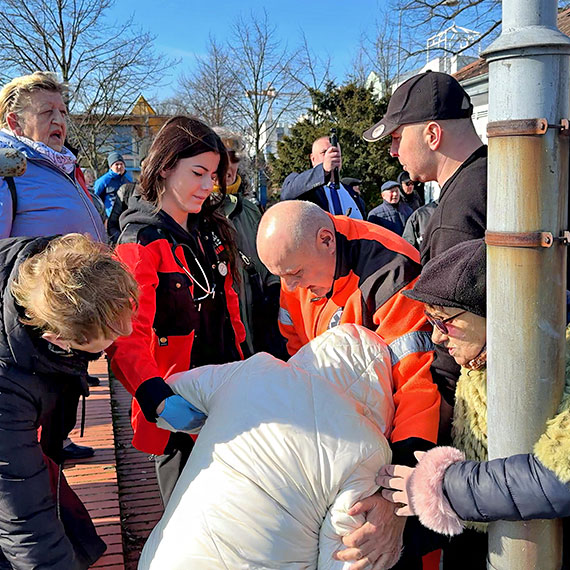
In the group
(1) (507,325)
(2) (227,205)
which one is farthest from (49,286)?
(2) (227,205)

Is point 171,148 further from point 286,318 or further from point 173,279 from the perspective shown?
point 286,318

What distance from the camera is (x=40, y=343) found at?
184 centimetres

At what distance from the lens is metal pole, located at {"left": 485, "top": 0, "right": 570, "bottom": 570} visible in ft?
3.95

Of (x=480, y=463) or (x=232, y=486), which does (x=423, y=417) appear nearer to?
(x=480, y=463)

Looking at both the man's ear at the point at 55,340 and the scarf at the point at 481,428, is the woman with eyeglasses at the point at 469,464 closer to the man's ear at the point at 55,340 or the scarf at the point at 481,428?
the scarf at the point at 481,428

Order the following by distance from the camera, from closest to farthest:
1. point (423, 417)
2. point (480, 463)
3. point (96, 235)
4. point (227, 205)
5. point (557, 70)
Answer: point (557, 70), point (480, 463), point (423, 417), point (96, 235), point (227, 205)

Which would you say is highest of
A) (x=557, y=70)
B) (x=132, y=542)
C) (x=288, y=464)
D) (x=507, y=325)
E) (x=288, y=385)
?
(x=557, y=70)

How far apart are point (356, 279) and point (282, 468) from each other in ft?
2.45

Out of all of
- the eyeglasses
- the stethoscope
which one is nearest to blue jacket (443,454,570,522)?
the eyeglasses

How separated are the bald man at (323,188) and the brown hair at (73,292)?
3051mm

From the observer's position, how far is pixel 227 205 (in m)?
4.03

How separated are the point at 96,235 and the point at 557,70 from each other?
244cm

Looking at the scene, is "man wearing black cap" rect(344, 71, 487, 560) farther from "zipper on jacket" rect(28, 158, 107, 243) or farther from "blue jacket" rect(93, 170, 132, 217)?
"blue jacket" rect(93, 170, 132, 217)

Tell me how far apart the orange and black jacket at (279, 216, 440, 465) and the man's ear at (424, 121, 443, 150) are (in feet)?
1.32
